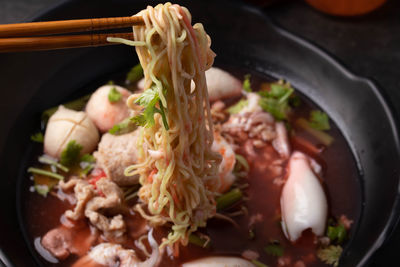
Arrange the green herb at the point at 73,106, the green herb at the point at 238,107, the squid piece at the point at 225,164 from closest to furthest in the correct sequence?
the squid piece at the point at 225,164 < the green herb at the point at 73,106 < the green herb at the point at 238,107

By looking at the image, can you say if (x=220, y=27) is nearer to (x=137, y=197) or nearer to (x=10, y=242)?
(x=137, y=197)

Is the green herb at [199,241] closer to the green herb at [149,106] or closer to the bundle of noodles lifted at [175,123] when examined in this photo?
the bundle of noodles lifted at [175,123]

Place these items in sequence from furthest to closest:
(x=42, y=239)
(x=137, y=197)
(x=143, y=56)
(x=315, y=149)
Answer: (x=315, y=149)
(x=137, y=197)
(x=42, y=239)
(x=143, y=56)

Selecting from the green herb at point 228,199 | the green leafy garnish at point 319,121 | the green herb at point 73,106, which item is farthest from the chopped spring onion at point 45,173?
the green leafy garnish at point 319,121

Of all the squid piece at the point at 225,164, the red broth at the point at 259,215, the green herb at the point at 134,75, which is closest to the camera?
the red broth at the point at 259,215

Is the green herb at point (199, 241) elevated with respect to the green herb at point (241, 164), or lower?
lower

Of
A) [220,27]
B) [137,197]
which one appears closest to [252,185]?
[137,197]
